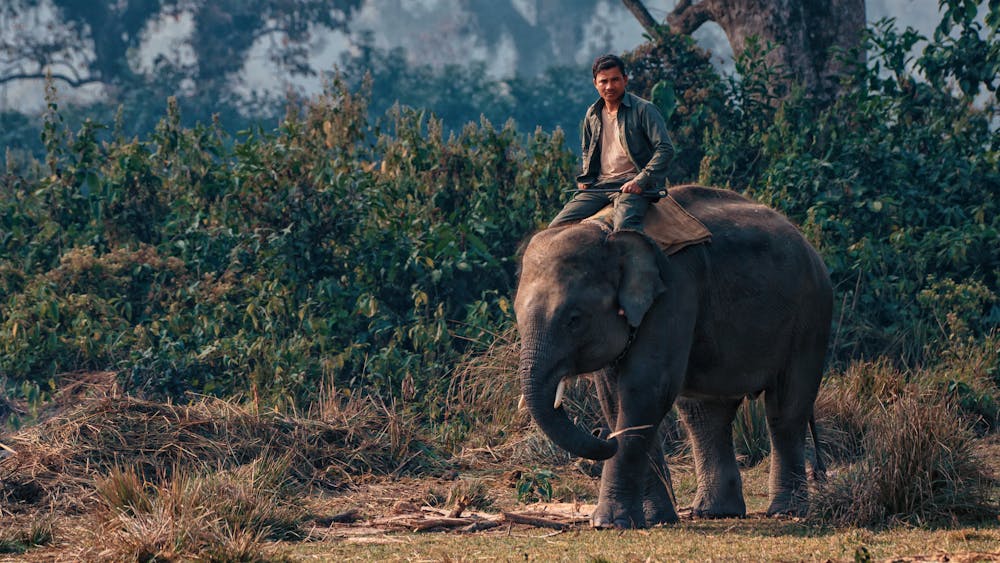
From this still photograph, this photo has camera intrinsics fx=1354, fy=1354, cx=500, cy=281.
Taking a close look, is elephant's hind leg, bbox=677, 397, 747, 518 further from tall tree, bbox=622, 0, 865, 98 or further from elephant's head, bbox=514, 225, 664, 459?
tall tree, bbox=622, 0, 865, 98

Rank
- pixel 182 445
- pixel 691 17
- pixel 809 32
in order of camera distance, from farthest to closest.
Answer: pixel 691 17
pixel 809 32
pixel 182 445

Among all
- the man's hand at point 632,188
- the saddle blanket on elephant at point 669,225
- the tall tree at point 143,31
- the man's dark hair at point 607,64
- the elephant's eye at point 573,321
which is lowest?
the elephant's eye at point 573,321

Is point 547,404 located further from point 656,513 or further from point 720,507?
point 720,507

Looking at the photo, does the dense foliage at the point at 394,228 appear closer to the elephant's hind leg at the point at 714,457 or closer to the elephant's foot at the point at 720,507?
the elephant's hind leg at the point at 714,457

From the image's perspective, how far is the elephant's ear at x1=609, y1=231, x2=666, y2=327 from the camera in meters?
6.87

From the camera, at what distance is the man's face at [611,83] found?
7.55 m

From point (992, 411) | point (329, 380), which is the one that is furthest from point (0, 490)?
point (992, 411)

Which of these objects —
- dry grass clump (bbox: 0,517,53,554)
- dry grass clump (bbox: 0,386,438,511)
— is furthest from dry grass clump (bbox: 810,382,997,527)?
dry grass clump (bbox: 0,517,53,554)

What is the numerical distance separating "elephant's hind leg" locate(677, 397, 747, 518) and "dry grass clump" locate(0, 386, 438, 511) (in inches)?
93.9

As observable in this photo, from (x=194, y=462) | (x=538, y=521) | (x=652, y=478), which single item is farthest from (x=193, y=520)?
(x=194, y=462)

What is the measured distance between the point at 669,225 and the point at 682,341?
2.15ft

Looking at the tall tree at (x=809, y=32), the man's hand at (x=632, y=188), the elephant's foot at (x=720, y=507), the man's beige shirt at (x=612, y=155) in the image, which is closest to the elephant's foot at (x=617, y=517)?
the elephant's foot at (x=720, y=507)

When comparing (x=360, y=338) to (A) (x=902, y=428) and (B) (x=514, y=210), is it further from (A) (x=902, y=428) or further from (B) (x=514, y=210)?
(A) (x=902, y=428)

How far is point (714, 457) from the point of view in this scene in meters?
7.95
